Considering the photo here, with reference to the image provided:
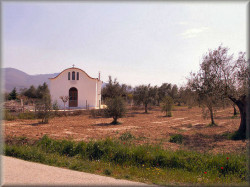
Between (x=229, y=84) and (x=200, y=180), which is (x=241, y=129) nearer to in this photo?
(x=229, y=84)

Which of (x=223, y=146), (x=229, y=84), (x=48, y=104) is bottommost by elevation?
(x=223, y=146)

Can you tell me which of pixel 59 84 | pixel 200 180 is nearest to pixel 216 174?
pixel 200 180

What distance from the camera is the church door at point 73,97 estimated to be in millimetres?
29377

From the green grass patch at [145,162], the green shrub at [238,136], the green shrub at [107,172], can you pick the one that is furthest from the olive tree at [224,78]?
the green shrub at [107,172]

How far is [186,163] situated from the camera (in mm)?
5996

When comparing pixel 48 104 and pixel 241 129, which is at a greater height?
pixel 48 104

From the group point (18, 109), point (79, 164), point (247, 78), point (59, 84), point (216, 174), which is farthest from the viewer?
point (59, 84)

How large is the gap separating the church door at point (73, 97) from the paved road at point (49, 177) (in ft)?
80.2

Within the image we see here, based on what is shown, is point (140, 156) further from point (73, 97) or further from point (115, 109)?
point (73, 97)

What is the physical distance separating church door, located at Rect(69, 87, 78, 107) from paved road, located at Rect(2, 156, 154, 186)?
80.2 feet

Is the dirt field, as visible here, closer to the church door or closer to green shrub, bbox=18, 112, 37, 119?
green shrub, bbox=18, 112, 37, 119

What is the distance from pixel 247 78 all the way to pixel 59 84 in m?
25.4

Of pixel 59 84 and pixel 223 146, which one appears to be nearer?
pixel 223 146

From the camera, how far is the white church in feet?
96.1
